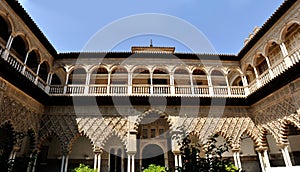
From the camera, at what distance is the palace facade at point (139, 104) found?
26.6 ft

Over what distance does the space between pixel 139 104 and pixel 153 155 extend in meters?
3.54

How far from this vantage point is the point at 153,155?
11492 millimetres

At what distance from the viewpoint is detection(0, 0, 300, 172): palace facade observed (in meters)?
8.11

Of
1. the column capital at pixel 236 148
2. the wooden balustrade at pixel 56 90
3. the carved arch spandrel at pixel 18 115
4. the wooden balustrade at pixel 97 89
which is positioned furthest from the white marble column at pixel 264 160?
the carved arch spandrel at pixel 18 115

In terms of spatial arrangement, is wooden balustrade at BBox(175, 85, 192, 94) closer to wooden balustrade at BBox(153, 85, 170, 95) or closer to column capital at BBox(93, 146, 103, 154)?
wooden balustrade at BBox(153, 85, 170, 95)

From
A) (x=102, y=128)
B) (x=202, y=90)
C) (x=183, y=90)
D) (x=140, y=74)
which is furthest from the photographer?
(x=140, y=74)

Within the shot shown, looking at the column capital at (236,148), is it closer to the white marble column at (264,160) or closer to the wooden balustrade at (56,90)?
the white marble column at (264,160)

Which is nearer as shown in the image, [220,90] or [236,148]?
[236,148]

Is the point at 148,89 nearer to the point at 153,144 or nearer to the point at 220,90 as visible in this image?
the point at 153,144

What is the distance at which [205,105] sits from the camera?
34.2 ft

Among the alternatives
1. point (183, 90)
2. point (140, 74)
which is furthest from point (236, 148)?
point (140, 74)

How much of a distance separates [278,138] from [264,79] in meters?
2.97

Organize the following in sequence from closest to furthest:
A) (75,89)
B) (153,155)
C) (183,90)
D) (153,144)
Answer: (75,89)
(183,90)
(153,155)
(153,144)

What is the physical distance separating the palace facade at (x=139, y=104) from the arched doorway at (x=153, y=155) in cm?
6
